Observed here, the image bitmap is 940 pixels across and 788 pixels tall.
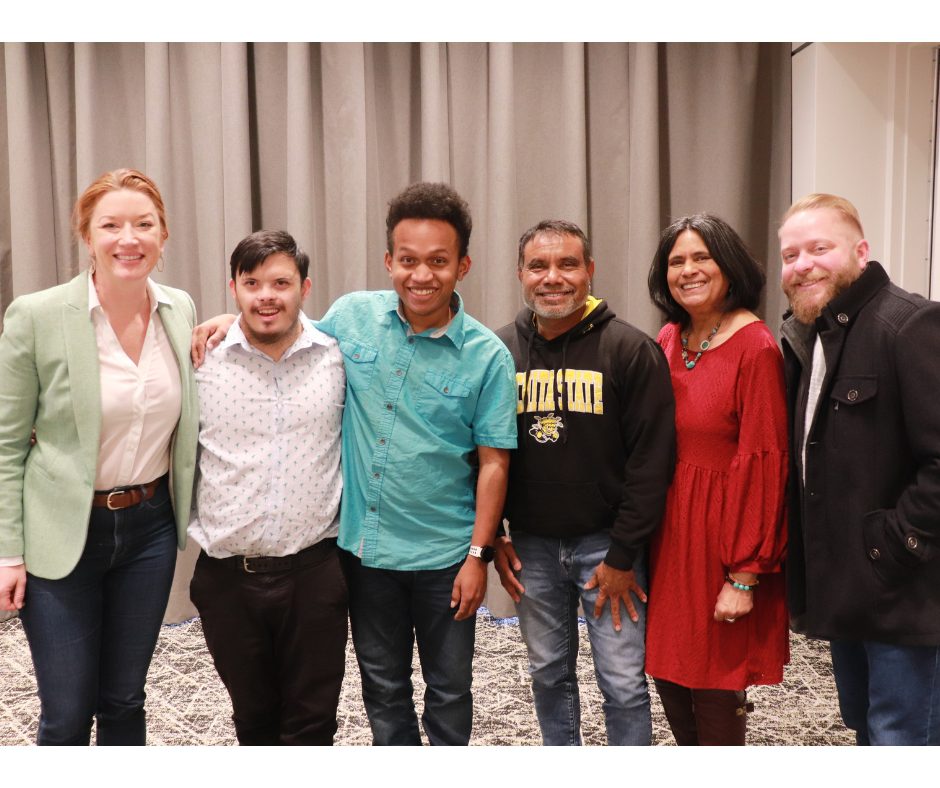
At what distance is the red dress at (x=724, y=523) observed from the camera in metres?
1.71

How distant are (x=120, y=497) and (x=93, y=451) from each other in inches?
4.7

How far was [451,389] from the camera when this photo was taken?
179cm

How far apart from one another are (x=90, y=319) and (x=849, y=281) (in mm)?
1592

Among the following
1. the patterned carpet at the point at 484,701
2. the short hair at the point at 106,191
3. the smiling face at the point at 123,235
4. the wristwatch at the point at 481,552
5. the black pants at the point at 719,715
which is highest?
the short hair at the point at 106,191

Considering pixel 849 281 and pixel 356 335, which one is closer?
pixel 849 281

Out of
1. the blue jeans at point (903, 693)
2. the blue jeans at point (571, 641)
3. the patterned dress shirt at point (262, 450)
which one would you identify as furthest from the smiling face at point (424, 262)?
the blue jeans at point (903, 693)

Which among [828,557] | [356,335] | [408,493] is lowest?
[828,557]

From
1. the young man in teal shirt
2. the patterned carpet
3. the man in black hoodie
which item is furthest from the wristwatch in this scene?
the patterned carpet

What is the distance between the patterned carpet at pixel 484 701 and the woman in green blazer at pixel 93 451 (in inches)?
31.0

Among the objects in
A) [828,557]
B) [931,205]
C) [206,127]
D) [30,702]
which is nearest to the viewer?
[828,557]

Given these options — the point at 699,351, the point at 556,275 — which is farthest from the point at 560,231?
the point at 699,351

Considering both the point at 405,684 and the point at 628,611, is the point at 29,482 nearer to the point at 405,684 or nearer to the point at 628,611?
the point at 405,684

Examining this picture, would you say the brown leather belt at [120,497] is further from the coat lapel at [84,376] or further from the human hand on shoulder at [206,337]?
the human hand on shoulder at [206,337]

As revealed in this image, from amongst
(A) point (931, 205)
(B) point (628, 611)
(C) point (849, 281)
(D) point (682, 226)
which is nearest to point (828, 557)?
(B) point (628, 611)
